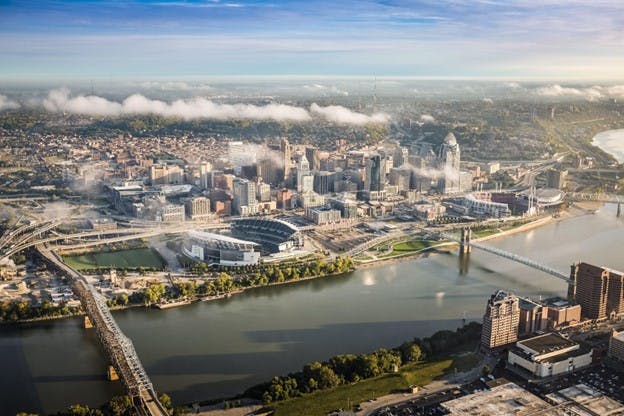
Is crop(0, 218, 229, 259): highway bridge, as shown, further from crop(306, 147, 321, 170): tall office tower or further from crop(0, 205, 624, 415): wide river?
crop(306, 147, 321, 170): tall office tower

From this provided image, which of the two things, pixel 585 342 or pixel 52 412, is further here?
pixel 585 342

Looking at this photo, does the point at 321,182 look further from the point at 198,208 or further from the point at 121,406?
the point at 121,406

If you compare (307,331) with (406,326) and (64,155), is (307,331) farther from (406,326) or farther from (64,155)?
(64,155)

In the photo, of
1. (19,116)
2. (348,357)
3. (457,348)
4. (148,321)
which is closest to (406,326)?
(457,348)

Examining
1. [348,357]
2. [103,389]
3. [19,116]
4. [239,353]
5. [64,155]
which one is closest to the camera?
[103,389]

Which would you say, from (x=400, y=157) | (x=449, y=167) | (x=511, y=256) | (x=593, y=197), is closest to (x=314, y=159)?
(x=400, y=157)

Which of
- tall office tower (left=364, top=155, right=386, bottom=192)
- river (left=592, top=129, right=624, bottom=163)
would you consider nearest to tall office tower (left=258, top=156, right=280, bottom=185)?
tall office tower (left=364, top=155, right=386, bottom=192)

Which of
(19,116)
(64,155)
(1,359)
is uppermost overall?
(19,116)
